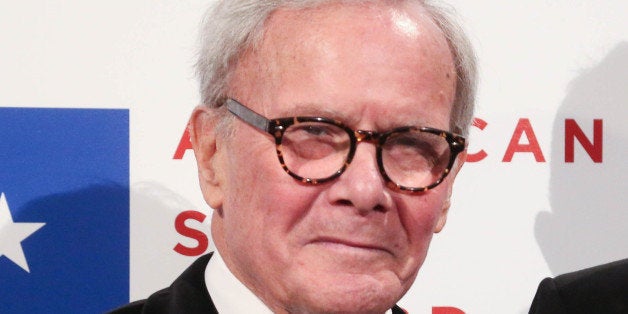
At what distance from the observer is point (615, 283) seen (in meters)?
1.42

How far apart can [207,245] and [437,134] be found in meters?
0.87

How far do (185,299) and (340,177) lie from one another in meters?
0.35

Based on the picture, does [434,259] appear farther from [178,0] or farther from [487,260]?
[178,0]

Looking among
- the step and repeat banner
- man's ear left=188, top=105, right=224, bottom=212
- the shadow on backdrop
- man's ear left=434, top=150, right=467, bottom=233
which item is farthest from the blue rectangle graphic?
the shadow on backdrop

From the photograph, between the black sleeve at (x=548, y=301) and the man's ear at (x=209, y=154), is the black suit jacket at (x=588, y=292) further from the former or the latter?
the man's ear at (x=209, y=154)

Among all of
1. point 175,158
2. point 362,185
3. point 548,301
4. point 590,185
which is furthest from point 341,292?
point 590,185

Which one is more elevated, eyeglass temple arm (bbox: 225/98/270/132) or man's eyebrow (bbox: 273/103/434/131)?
man's eyebrow (bbox: 273/103/434/131)

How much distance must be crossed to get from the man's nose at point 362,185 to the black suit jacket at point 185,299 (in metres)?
0.31

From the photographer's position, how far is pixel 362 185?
1029 millimetres

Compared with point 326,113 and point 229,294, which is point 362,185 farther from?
point 229,294

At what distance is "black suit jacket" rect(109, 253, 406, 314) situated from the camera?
1.21 meters

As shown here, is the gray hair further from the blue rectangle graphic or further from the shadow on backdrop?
the shadow on backdrop

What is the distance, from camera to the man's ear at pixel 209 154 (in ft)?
4.04

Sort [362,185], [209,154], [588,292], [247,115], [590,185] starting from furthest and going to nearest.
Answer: [590,185] < [588,292] < [209,154] < [247,115] < [362,185]
